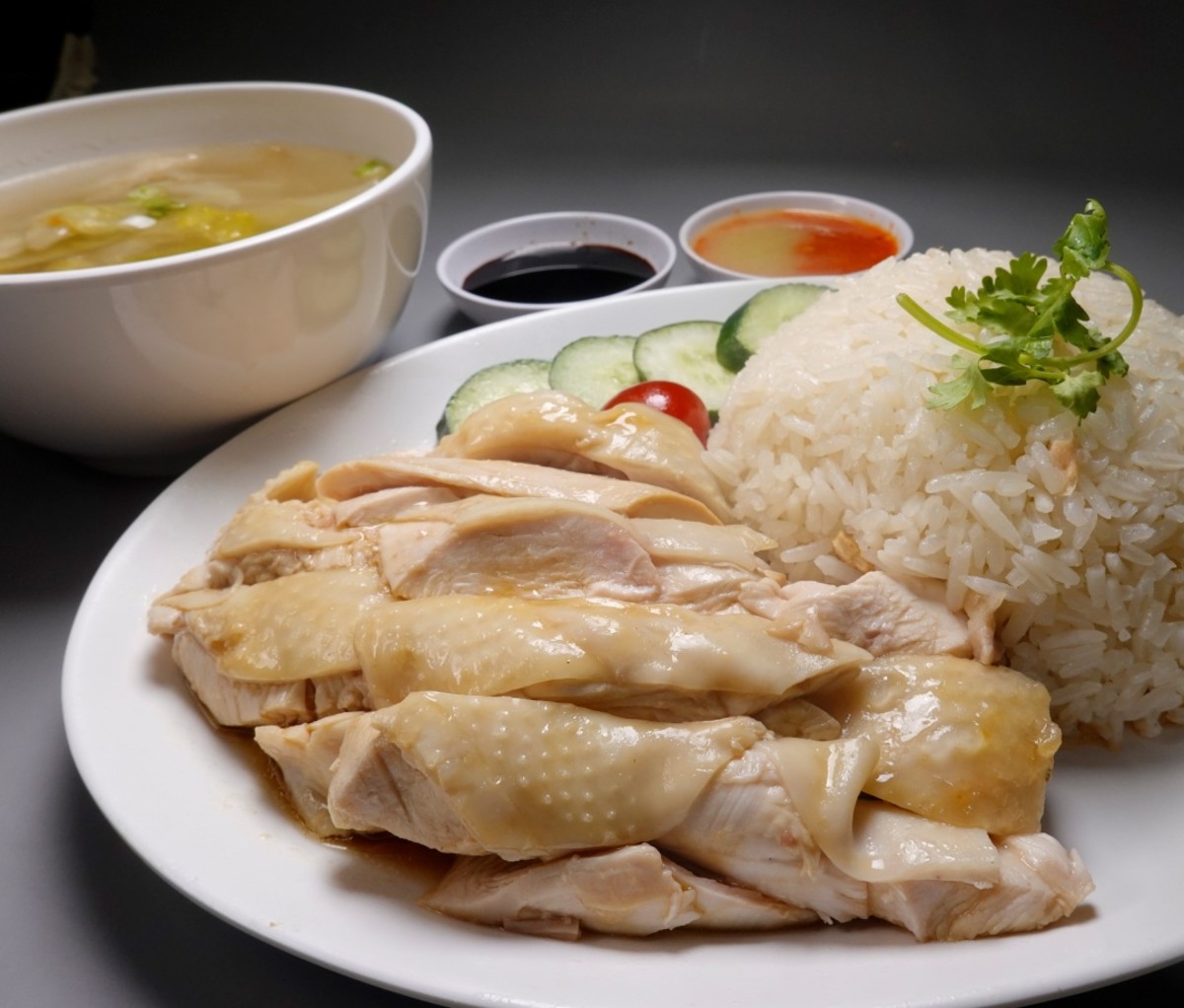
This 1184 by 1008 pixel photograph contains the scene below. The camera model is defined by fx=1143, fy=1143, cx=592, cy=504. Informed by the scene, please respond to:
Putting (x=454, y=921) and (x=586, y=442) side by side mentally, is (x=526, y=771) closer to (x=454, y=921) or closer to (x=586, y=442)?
(x=454, y=921)

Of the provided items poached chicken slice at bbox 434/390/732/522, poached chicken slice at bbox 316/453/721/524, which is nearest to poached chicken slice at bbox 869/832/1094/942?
poached chicken slice at bbox 316/453/721/524

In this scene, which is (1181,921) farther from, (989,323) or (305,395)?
(305,395)

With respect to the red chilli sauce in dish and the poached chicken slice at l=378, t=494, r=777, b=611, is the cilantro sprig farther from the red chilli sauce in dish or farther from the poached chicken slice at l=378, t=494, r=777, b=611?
the red chilli sauce in dish

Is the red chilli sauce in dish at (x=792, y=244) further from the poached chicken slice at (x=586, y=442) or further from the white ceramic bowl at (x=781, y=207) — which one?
the poached chicken slice at (x=586, y=442)

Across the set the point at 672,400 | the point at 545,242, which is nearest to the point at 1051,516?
the point at 672,400

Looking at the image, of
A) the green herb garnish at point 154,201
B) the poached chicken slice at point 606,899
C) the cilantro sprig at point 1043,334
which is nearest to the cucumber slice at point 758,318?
the cilantro sprig at point 1043,334

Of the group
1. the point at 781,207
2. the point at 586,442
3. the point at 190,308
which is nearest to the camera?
the point at 586,442

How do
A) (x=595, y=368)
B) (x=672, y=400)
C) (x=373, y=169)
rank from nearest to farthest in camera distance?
(x=672, y=400) → (x=595, y=368) → (x=373, y=169)
